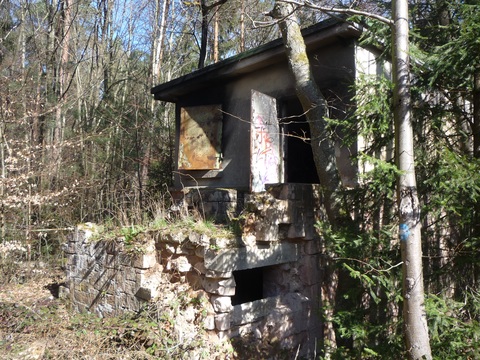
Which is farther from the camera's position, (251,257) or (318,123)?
(318,123)

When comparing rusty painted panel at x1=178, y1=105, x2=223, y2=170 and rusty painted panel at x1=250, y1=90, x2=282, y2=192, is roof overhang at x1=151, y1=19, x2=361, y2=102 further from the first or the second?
rusty painted panel at x1=250, y1=90, x2=282, y2=192

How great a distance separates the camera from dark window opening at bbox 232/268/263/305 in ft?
23.6

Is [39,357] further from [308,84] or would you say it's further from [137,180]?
[137,180]

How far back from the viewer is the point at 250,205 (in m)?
5.61

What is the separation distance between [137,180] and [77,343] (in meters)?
7.26

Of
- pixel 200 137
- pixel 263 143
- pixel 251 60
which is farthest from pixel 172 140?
pixel 263 143

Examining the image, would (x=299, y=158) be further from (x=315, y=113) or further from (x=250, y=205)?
(x=250, y=205)

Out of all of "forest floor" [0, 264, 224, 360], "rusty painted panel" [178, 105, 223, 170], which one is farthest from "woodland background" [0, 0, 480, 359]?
"forest floor" [0, 264, 224, 360]

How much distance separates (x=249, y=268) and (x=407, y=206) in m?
2.42

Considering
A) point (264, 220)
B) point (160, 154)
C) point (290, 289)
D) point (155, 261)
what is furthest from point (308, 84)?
point (160, 154)

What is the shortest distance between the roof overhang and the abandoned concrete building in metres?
0.02

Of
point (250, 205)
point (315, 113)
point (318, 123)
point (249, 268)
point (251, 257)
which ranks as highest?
point (315, 113)

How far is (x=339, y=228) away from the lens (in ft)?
16.4

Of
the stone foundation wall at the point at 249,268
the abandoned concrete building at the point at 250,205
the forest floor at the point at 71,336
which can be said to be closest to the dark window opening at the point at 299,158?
the abandoned concrete building at the point at 250,205
